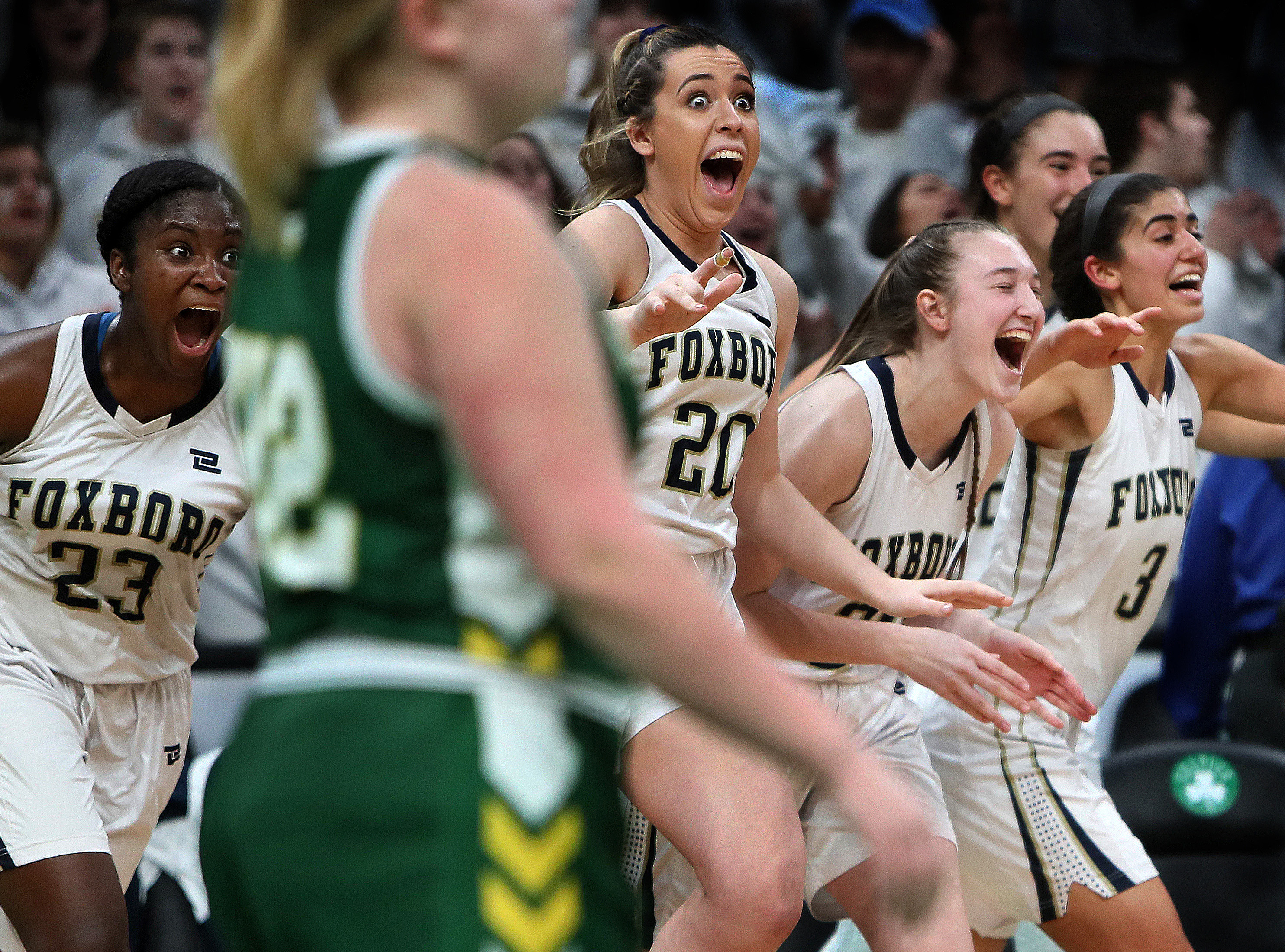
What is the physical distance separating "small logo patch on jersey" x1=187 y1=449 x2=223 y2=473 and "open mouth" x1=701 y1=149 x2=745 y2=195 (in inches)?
48.5

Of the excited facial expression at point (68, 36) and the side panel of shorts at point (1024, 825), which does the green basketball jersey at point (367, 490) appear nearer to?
the side panel of shorts at point (1024, 825)

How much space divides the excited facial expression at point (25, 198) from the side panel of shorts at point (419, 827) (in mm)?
5010

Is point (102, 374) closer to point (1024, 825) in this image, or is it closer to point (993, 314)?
point (993, 314)

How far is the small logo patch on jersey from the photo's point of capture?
3.73 meters

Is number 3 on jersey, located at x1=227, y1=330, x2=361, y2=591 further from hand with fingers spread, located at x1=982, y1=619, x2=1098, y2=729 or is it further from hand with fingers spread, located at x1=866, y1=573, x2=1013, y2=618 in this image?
hand with fingers spread, located at x1=982, y1=619, x2=1098, y2=729

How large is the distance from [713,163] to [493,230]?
251cm

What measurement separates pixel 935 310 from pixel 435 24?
8.96 feet

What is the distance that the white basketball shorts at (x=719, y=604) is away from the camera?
3490 millimetres

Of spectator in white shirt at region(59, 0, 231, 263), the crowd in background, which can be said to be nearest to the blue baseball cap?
the crowd in background

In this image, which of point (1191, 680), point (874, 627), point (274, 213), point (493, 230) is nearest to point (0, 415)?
point (874, 627)

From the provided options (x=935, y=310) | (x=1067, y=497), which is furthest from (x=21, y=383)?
(x=1067, y=497)

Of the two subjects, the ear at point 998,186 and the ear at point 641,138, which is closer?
the ear at point 641,138

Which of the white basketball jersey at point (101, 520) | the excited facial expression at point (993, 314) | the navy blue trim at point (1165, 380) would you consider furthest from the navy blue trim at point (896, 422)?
the white basketball jersey at point (101, 520)

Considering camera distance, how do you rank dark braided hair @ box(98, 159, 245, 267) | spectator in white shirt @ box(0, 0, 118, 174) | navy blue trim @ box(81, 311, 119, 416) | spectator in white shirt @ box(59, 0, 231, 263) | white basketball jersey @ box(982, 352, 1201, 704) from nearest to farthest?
navy blue trim @ box(81, 311, 119, 416) → dark braided hair @ box(98, 159, 245, 267) → white basketball jersey @ box(982, 352, 1201, 704) → spectator in white shirt @ box(59, 0, 231, 263) → spectator in white shirt @ box(0, 0, 118, 174)
